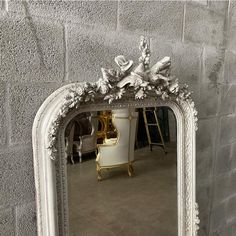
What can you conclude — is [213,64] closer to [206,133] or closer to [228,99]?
[228,99]

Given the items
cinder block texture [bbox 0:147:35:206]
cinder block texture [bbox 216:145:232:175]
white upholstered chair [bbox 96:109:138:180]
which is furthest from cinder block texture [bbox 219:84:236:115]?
cinder block texture [bbox 0:147:35:206]

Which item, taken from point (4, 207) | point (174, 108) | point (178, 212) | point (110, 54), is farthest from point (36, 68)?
point (178, 212)

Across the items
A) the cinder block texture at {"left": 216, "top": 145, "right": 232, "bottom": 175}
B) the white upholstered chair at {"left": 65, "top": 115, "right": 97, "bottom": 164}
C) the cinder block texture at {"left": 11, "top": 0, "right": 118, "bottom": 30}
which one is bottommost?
the cinder block texture at {"left": 216, "top": 145, "right": 232, "bottom": 175}

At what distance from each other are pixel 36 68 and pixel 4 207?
0.42 m

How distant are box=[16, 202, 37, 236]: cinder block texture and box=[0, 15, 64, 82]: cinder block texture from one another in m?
0.39

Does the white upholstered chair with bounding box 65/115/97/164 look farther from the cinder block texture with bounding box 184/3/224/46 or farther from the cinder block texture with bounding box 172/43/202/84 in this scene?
the cinder block texture with bounding box 184/3/224/46

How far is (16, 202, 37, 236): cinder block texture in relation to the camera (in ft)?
2.78

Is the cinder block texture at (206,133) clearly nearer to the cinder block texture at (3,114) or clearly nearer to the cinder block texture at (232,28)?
the cinder block texture at (232,28)

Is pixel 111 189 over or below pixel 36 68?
below

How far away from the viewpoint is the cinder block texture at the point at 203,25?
4.06ft

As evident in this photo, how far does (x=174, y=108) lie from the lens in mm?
1117

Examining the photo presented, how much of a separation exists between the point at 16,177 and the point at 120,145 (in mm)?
370

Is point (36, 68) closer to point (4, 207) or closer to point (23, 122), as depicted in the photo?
point (23, 122)

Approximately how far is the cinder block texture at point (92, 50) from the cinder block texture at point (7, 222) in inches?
17.9
